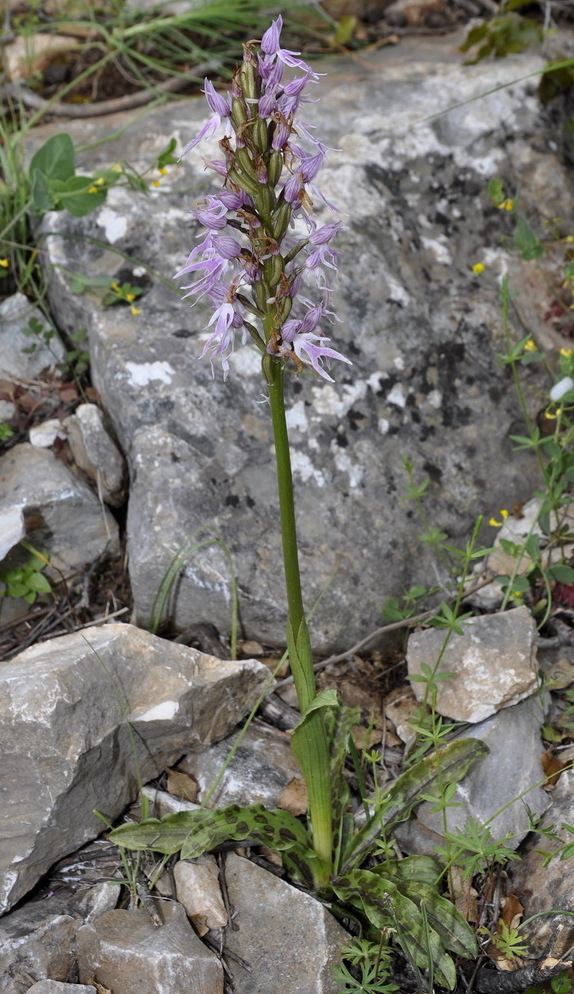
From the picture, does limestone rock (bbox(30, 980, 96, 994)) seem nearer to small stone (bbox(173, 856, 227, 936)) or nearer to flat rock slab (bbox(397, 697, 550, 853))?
small stone (bbox(173, 856, 227, 936))

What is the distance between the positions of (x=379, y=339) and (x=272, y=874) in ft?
6.42

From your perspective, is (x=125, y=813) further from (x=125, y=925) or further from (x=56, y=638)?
(x=56, y=638)

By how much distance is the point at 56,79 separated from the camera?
477 cm

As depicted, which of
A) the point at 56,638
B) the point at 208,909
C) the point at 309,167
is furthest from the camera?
the point at 56,638

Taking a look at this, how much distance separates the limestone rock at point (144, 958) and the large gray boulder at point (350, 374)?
1.04m

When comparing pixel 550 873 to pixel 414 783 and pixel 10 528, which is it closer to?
pixel 414 783

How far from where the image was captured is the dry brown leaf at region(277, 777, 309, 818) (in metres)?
2.74

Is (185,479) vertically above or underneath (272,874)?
above

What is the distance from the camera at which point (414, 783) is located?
2658mm

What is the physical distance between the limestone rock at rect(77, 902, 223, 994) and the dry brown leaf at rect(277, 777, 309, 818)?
0.49 m

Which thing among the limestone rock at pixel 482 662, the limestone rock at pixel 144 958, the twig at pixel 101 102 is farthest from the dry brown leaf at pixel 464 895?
the twig at pixel 101 102

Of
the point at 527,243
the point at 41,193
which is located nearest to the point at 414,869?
the point at 527,243

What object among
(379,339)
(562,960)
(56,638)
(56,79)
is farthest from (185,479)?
(56,79)

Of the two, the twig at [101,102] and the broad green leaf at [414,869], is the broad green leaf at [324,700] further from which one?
the twig at [101,102]
